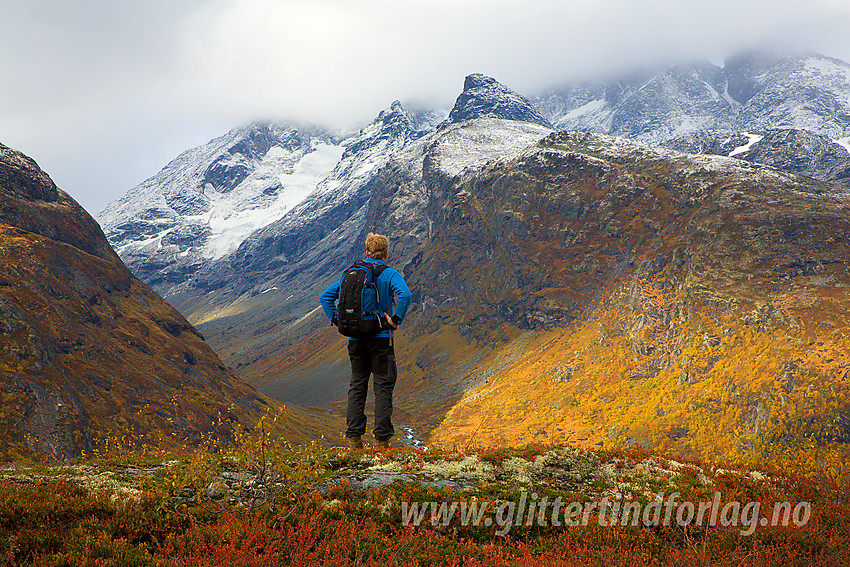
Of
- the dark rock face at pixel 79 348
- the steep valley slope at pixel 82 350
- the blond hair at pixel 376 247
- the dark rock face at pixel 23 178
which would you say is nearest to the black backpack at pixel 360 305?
the blond hair at pixel 376 247

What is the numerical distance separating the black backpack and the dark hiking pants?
515mm

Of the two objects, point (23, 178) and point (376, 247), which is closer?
point (376, 247)

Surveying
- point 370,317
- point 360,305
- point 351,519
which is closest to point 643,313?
point 370,317

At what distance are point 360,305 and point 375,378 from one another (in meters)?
2.02

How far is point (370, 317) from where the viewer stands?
34.2ft

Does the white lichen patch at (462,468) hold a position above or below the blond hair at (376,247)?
below

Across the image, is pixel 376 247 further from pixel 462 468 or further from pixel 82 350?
pixel 82 350

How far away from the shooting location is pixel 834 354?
210 ft

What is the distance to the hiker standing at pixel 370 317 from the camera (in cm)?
1037

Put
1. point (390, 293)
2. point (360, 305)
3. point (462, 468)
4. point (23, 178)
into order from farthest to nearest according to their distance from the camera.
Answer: point (23, 178) < point (462, 468) < point (390, 293) < point (360, 305)

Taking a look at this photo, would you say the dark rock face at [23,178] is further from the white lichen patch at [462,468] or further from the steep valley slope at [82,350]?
the white lichen patch at [462,468]

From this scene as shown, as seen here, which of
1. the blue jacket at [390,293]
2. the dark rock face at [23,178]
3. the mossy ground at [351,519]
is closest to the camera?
the mossy ground at [351,519]

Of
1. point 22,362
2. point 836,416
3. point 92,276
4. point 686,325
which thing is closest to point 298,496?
point 22,362

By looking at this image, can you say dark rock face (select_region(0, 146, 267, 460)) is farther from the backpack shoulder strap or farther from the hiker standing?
the backpack shoulder strap
